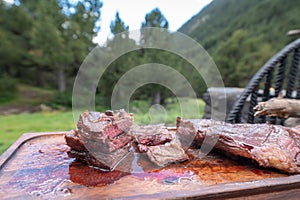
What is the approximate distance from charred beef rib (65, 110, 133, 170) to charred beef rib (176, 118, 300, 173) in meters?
0.33

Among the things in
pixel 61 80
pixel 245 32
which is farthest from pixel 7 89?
pixel 245 32

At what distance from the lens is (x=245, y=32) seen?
335 inches

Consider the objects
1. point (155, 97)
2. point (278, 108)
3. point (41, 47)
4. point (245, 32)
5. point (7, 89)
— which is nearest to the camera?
point (278, 108)

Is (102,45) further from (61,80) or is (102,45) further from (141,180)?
(61,80)

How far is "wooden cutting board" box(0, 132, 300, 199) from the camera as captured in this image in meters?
0.62

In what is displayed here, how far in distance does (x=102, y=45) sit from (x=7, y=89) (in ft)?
20.8

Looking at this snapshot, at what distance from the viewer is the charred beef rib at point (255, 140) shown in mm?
775

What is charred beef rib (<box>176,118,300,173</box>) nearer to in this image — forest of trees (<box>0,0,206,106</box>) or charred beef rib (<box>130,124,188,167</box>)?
charred beef rib (<box>130,124,188,167</box>)

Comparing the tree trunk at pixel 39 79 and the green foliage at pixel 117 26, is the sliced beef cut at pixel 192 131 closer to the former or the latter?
the green foliage at pixel 117 26

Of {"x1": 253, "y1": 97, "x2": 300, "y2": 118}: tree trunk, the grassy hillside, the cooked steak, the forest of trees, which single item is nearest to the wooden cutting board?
the cooked steak

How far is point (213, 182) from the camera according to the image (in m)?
0.71

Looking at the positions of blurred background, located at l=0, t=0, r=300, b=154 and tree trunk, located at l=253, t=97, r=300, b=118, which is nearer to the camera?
tree trunk, located at l=253, t=97, r=300, b=118

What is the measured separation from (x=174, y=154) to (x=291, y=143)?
0.46 meters

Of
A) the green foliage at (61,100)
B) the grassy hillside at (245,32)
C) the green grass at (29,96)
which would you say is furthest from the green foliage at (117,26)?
the grassy hillside at (245,32)
